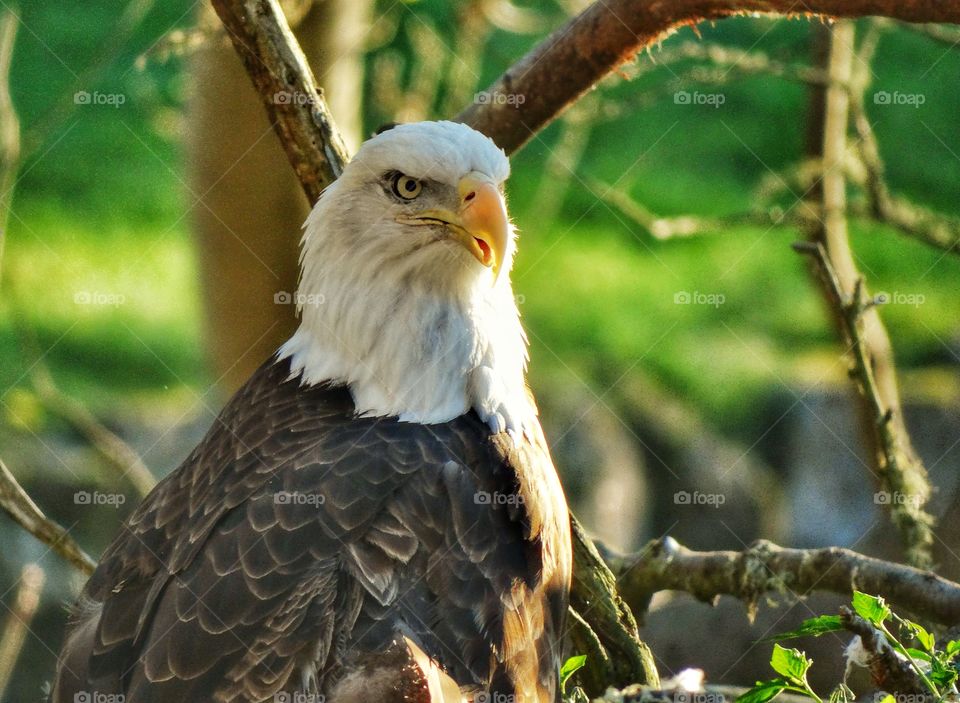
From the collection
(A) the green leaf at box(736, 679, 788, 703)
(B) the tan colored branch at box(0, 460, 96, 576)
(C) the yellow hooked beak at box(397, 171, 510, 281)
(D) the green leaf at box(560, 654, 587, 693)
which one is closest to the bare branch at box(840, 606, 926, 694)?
(A) the green leaf at box(736, 679, 788, 703)

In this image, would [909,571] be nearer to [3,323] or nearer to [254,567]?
[254,567]

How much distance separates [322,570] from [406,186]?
83 centimetres

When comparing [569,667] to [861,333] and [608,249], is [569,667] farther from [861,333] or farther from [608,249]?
[608,249]

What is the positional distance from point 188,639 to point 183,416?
3.72 m

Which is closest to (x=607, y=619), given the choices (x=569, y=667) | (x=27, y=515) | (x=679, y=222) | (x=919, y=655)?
(x=569, y=667)

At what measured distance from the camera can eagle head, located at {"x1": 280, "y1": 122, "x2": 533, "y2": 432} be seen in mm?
2404

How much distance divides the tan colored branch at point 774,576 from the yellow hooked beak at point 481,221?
899mm

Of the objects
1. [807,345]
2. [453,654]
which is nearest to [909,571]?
[453,654]

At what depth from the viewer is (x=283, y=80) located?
262cm

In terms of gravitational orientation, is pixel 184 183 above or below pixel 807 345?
above

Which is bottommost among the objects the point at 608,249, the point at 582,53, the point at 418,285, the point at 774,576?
the point at 774,576

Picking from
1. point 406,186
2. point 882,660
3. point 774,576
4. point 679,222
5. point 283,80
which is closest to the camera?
point 882,660

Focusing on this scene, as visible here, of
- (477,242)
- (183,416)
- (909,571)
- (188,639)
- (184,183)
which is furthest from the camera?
(183,416)

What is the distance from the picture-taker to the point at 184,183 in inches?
153
